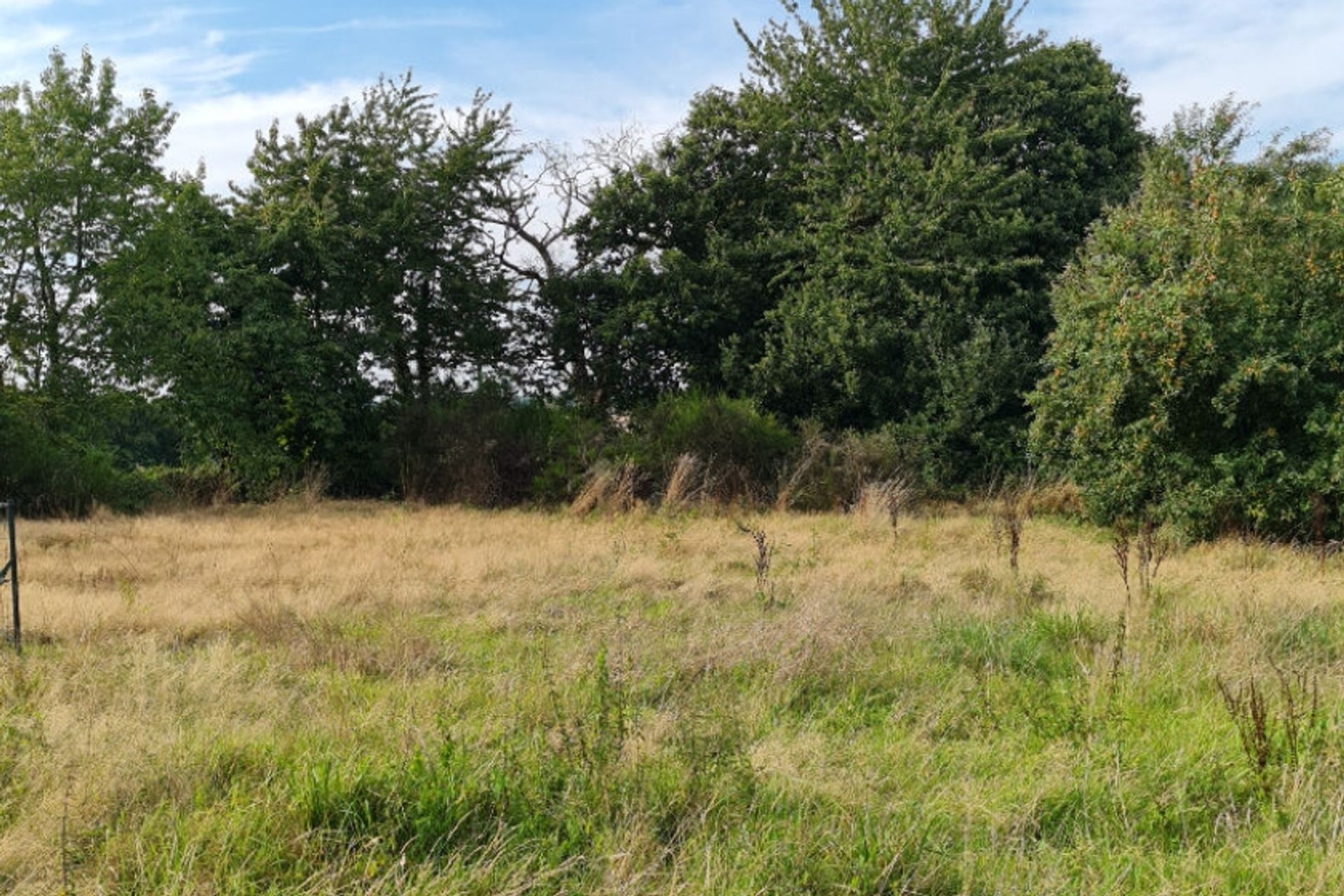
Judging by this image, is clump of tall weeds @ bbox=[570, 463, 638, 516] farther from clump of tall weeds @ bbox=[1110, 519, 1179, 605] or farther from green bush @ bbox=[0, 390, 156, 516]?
green bush @ bbox=[0, 390, 156, 516]

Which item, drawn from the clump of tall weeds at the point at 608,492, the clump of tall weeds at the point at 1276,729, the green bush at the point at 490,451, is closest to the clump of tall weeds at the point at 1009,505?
the clump of tall weeds at the point at 608,492

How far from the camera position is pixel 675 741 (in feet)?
14.4

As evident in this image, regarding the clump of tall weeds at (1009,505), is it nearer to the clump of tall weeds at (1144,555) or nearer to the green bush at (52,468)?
the clump of tall weeds at (1144,555)

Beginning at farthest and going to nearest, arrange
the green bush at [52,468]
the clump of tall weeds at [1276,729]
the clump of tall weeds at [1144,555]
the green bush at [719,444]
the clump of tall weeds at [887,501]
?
1. the green bush at [719,444]
2. the green bush at [52,468]
3. the clump of tall weeds at [887,501]
4. the clump of tall weeds at [1144,555]
5. the clump of tall weeds at [1276,729]

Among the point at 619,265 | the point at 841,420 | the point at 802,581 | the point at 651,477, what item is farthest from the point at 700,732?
the point at 619,265

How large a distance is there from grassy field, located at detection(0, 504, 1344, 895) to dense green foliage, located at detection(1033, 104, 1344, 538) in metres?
4.59

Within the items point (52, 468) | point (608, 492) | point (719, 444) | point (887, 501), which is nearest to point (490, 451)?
point (608, 492)

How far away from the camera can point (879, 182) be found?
70.6 feet

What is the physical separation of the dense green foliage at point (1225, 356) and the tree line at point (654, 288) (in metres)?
0.13

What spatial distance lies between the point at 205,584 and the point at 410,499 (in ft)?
33.7

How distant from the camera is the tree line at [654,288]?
18.2m

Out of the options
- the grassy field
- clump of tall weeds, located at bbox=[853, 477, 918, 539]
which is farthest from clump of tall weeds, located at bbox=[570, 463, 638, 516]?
the grassy field

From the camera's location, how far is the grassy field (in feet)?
11.1

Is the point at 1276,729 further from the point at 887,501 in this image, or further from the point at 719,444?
the point at 719,444
